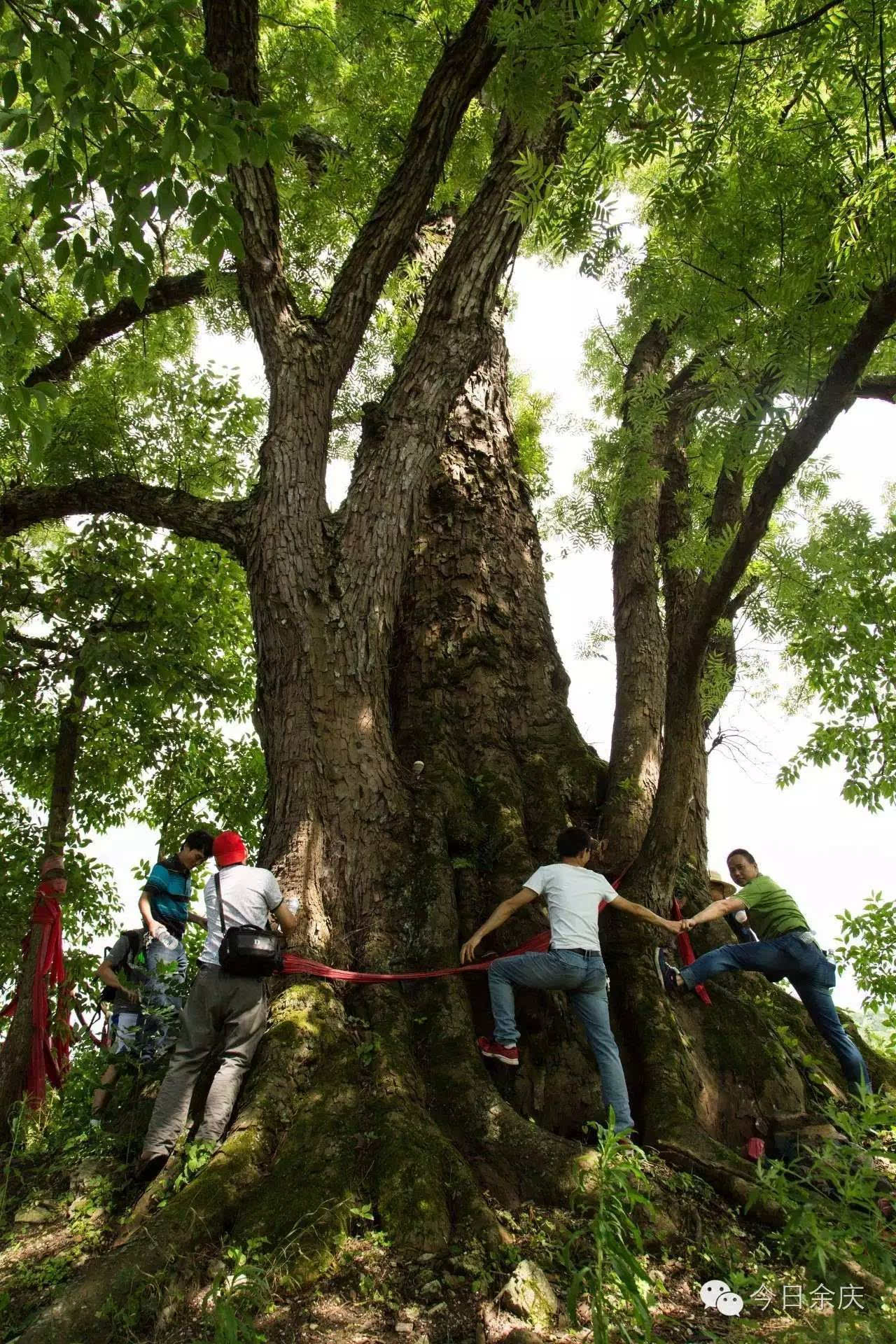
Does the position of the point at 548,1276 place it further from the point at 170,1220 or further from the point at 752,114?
the point at 752,114

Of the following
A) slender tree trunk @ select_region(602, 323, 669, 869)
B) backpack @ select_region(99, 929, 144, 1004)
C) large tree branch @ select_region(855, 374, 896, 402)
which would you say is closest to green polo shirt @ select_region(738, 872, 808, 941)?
slender tree trunk @ select_region(602, 323, 669, 869)

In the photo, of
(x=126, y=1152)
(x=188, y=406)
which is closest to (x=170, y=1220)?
(x=126, y=1152)

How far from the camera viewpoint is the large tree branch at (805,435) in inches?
139

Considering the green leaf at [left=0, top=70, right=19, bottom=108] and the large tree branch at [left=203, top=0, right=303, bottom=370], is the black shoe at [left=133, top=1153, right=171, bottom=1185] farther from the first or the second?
the large tree branch at [left=203, top=0, right=303, bottom=370]

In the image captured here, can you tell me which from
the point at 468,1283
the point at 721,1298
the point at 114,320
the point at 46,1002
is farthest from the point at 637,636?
the point at 114,320

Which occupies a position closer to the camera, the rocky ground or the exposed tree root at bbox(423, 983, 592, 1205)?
the rocky ground

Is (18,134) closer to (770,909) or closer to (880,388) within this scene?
(770,909)

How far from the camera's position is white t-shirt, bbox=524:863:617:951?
14.8 ft

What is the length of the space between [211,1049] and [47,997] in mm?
2651

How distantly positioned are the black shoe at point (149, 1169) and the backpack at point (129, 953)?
1.75 m

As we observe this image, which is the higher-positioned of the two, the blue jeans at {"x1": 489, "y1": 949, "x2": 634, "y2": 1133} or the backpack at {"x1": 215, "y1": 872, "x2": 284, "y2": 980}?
the backpack at {"x1": 215, "y1": 872, "x2": 284, "y2": 980}

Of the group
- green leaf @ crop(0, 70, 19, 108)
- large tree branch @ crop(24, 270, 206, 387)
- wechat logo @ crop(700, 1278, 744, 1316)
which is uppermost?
large tree branch @ crop(24, 270, 206, 387)

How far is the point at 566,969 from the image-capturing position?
442 cm

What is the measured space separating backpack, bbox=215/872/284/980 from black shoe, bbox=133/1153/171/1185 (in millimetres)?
805
